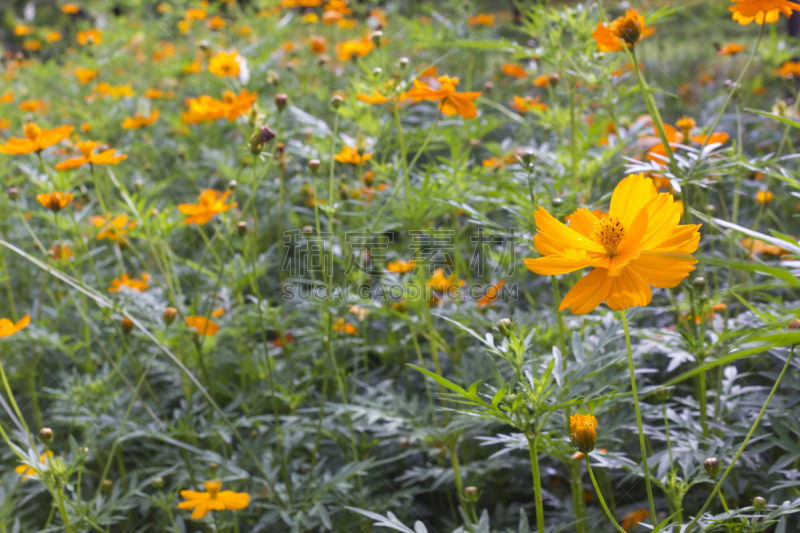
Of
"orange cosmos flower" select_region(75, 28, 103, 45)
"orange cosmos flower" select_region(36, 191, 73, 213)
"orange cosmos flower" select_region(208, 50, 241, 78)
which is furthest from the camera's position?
"orange cosmos flower" select_region(75, 28, 103, 45)

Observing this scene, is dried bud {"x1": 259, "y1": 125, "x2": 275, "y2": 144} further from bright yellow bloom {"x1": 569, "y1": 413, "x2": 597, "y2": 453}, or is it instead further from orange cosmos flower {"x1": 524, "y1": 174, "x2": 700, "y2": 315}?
bright yellow bloom {"x1": 569, "y1": 413, "x2": 597, "y2": 453}

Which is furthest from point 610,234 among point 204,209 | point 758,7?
point 204,209

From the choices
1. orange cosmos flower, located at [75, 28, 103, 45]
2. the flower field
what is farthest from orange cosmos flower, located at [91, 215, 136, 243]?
orange cosmos flower, located at [75, 28, 103, 45]

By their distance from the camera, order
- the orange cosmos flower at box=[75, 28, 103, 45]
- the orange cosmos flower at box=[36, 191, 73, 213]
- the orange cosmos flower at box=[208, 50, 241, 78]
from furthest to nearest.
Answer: the orange cosmos flower at box=[75, 28, 103, 45] < the orange cosmos flower at box=[208, 50, 241, 78] < the orange cosmos flower at box=[36, 191, 73, 213]

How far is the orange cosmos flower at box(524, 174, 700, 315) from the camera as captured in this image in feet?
1.93

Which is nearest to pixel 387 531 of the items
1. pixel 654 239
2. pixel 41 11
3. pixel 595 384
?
pixel 595 384

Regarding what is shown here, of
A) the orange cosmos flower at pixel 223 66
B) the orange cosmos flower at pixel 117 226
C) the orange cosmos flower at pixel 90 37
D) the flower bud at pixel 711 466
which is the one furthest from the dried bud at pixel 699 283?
the orange cosmos flower at pixel 90 37

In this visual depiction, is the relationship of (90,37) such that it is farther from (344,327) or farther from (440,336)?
(440,336)

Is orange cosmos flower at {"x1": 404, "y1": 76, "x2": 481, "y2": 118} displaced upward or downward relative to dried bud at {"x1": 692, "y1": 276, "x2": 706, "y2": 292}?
upward

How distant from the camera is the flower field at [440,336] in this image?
→ 804 millimetres

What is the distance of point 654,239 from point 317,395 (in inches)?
44.9

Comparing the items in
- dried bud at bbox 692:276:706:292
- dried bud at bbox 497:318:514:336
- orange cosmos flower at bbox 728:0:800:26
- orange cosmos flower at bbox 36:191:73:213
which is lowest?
dried bud at bbox 692:276:706:292

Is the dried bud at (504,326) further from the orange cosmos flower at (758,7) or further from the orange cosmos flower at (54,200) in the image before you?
the orange cosmos flower at (54,200)

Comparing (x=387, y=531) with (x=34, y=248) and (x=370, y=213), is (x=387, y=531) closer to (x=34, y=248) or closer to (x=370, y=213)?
(x=370, y=213)
